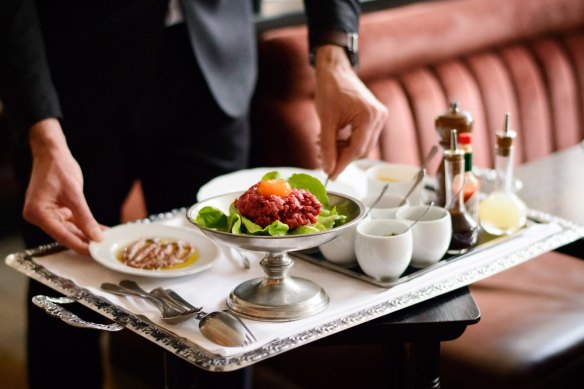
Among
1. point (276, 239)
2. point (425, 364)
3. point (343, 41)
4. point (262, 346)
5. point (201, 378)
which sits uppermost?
point (343, 41)

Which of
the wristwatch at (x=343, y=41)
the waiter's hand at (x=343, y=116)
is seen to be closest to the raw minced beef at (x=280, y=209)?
the waiter's hand at (x=343, y=116)

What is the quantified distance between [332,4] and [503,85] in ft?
4.30

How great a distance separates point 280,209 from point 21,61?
675 millimetres

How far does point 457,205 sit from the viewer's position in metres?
1.38

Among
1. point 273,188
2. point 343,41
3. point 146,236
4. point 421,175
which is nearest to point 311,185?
point 273,188

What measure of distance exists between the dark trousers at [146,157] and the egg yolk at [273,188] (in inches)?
26.4

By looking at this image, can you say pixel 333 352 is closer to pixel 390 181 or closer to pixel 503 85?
pixel 390 181

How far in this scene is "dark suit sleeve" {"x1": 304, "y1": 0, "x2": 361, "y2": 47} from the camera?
5.46 feet

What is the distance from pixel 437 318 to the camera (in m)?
1.15

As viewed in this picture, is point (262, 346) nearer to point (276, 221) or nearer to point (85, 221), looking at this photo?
point (276, 221)

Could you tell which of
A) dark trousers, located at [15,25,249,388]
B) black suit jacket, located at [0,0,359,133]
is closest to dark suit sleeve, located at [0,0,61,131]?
black suit jacket, located at [0,0,359,133]

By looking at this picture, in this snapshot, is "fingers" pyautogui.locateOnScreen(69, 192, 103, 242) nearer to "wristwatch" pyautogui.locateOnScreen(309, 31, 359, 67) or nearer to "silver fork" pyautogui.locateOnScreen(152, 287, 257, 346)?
"silver fork" pyautogui.locateOnScreen(152, 287, 257, 346)

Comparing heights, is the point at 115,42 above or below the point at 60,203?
above

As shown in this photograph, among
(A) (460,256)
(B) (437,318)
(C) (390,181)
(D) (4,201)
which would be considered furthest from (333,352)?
(D) (4,201)
